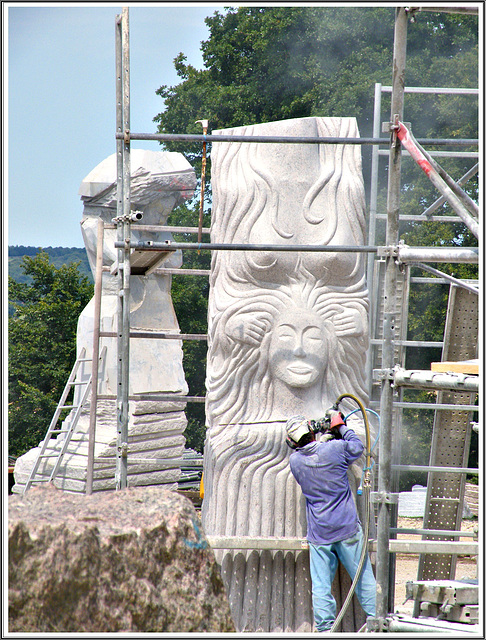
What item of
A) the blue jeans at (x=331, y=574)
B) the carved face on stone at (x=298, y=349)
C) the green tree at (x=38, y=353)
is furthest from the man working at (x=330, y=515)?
the green tree at (x=38, y=353)

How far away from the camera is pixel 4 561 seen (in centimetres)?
217

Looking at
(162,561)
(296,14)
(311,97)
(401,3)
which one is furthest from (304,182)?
(296,14)

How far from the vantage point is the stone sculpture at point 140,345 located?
29.6 feet

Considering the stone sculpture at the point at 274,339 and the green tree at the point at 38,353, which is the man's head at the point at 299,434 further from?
the green tree at the point at 38,353

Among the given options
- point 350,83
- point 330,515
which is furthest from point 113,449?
point 350,83

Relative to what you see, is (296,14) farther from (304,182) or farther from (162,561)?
(162,561)

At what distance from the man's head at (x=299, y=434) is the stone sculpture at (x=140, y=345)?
4671 millimetres

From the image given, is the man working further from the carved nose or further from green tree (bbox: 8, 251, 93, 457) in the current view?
green tree (bbox: 8, 251, 93, 457)

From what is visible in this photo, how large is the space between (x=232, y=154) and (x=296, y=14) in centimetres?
1170

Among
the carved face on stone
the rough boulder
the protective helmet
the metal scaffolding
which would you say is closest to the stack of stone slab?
the carved face on stone

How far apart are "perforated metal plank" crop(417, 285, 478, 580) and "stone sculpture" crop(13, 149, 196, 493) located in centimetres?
482

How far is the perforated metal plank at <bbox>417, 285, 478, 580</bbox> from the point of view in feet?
15.9

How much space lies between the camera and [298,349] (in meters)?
4.75

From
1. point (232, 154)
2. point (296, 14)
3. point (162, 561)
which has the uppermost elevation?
point (296, 14)
